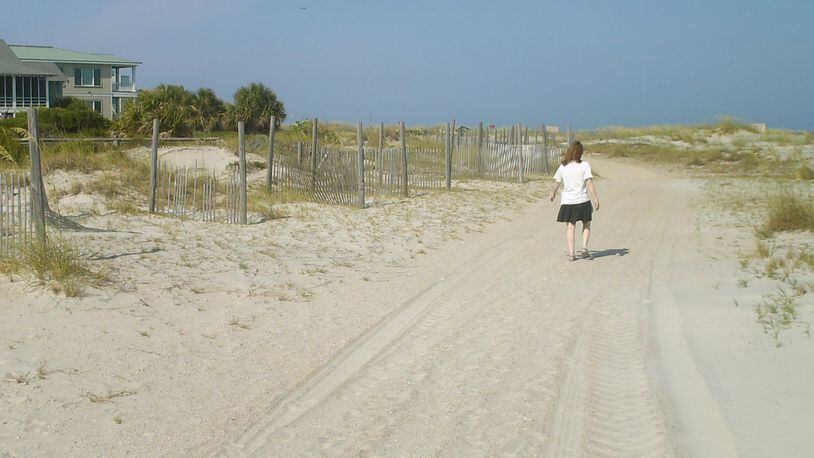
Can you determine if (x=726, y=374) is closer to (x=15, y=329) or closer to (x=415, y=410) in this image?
(x=415, y=410)

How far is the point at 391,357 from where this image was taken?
677cm

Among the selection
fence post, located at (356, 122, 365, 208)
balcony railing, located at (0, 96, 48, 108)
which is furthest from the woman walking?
balcony railing, located at (0, 96, 48, 108)

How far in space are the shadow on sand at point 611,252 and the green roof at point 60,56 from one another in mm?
42871

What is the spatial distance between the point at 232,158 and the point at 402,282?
16.3m

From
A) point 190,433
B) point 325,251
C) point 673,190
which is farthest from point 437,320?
point 673,190

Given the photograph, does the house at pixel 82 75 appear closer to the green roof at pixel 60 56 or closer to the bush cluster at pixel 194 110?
the green roof at pixel 60 56

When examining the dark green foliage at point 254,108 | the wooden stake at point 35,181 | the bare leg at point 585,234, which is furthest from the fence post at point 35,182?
the dark green foliage at point 254,108

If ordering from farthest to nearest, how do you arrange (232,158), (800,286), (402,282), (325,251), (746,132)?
(746,132) → (232,158) → (325,251) → (402,282) → (800,286)

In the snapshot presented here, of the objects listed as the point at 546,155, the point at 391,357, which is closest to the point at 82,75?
the point at 546,155

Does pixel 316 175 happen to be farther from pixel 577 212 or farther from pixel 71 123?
pixel 71 123

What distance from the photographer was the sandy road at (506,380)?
16.5 ft

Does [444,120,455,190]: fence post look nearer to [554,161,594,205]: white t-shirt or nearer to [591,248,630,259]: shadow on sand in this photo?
[591,248,630,259]: shadow on sand

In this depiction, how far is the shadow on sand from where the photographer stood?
12383mm

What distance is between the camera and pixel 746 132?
161ft
